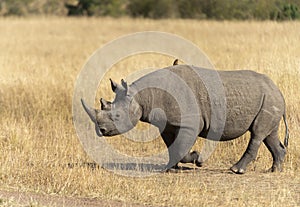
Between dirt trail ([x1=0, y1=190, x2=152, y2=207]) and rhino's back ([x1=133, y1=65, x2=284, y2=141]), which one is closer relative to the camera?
dirt trail ([x1=0, y1=190, x2=152, y2=207])

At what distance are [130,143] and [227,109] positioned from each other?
2.72 meters

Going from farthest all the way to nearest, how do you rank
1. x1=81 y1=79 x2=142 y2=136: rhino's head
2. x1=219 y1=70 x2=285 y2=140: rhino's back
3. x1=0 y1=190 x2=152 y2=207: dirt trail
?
x1=219 y1=70 x2=285 y2=140: rhino's back, x1=81 y1=79 x2=142 y2=136: rhino's head, x1=0 y1=190 x2=152 y2=207: dirt trail

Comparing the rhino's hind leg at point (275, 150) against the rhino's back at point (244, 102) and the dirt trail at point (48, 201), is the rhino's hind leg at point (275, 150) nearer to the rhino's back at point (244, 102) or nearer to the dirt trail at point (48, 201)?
the rhino's back at point (244, 102)

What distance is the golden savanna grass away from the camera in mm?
8430

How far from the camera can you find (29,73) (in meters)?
16.0

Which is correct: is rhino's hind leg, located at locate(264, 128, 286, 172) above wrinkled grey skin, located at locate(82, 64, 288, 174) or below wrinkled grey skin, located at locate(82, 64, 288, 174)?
below

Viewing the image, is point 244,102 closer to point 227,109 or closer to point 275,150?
point 227,109

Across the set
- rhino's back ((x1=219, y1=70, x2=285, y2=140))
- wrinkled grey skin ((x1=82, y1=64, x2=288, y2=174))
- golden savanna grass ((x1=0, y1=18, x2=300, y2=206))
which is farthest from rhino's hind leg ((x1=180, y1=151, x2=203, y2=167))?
rhino's back ((x1=219, y1=70, x2=285, y2=140))

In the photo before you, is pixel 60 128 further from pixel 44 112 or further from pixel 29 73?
pixel 29 73

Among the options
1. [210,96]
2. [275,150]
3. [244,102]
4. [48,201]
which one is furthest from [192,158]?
[48,201]

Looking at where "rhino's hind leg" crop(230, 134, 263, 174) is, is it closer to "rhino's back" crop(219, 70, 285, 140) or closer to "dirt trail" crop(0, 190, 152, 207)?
"rhino's back" crop(219, 70, 285, 140)

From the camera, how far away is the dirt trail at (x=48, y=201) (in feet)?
25.1

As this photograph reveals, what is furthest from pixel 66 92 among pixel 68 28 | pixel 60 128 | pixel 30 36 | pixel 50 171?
pixel 68 28

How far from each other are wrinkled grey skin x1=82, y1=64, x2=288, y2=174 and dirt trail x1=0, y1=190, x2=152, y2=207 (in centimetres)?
130
